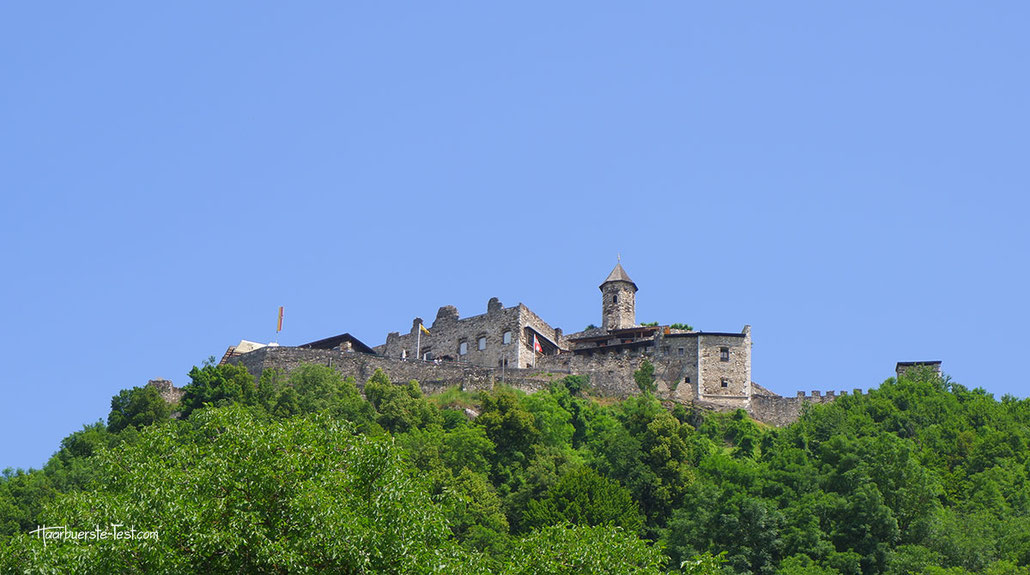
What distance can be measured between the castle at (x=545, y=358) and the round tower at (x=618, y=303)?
400 millimetres

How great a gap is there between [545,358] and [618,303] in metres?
7.66

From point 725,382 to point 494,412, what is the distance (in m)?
14.3

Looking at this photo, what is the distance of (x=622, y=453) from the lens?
55.5 metres

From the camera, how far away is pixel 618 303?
75688 mm

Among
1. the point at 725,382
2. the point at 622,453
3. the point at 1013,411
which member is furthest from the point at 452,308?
the point at 1013,411

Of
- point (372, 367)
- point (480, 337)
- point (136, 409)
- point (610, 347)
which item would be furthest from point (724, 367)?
point (136, 409)

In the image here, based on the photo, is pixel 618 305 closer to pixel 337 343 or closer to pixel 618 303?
pixel 618 303

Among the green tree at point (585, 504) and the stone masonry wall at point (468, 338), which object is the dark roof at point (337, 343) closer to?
the stone masonry wall at point (468, 338)

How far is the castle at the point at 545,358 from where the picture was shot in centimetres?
6694

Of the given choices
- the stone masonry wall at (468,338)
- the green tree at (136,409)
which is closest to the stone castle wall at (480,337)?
the stone masonry wall at (468,338)

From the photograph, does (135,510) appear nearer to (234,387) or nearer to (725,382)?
(234,387)

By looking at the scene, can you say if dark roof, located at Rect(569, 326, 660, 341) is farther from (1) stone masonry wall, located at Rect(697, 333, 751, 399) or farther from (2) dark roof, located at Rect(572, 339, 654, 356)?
(1) stone masonry wall, located at Rect(697, 333, 751, 399)

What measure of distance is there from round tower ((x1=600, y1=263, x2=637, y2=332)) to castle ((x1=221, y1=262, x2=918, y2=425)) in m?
0.40

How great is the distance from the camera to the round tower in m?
75.0
